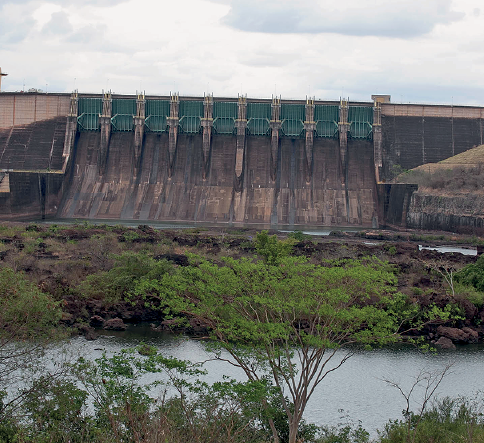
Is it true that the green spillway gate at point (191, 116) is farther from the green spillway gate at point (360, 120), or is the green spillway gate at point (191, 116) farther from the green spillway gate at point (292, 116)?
the green spillway gate at point (360, 120)

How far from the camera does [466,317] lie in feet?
96.7

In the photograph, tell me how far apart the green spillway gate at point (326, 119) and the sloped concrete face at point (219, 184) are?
0.79 metres

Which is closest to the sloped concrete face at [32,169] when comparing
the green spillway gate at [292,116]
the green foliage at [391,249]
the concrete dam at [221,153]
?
the concrete dam at [221,153]

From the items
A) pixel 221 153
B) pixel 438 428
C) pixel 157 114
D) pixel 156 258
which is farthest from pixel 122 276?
pixel 157 114

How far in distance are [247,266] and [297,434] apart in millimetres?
3811

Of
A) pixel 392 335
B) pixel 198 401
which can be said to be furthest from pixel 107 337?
pixel 392 335

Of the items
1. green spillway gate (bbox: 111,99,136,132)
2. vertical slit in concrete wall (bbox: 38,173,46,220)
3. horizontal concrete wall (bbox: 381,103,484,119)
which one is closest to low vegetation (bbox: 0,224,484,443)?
vertical slit in concrete wall (bbox: 38,173,46,220)

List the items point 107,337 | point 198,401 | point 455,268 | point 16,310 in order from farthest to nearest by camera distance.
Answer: point 455,268 → point 107,337 → point 16,310 → point 198,401

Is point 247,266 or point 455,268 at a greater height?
point 247,266

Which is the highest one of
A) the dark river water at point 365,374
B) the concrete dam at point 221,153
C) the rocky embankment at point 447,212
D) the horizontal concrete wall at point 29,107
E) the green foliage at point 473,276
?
the horizontal concrete wall at point 29,107

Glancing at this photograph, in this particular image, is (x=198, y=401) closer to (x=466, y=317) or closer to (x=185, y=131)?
(x=466, y=317)

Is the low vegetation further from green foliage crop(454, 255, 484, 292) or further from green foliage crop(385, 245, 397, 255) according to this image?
green foliage crop(385, 245, 397, 255)

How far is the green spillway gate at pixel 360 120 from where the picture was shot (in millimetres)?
63438

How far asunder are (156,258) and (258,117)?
30.2m
